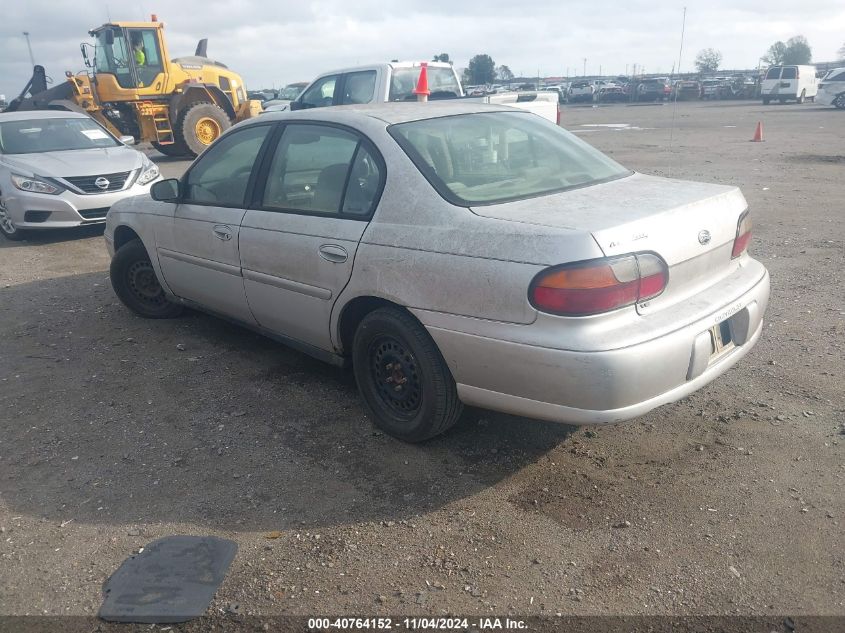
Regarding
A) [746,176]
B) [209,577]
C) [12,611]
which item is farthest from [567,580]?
[746,176]

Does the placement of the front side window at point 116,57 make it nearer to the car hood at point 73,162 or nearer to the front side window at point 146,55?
the front side window at point 146,55

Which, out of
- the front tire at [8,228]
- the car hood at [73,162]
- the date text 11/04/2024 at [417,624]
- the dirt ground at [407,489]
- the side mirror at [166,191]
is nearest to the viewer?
the date text 11/04/2024 at [417,624]

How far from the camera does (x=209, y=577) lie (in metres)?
2.69

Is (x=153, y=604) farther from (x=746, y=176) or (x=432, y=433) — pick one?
(x=746, y=176)

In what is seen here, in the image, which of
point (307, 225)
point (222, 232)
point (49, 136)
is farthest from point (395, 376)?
point (49, 136)

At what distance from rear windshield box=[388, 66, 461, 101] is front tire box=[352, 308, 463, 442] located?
8.00 metres

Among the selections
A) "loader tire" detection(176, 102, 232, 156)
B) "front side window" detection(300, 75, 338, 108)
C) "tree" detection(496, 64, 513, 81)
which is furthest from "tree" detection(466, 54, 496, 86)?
"front side window" detection(300, 75, 338, 108)

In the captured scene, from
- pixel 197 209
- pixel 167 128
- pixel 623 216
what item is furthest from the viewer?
pixel 167 128

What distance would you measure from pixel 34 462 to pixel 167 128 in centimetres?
1468

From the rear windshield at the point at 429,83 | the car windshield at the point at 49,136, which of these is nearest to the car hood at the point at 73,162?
the car windshield at the point at 49,136

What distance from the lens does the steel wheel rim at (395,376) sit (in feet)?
11.2

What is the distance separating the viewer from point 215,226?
443 centimetres

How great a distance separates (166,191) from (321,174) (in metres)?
1.51

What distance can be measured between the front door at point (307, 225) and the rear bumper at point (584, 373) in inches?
31.9
